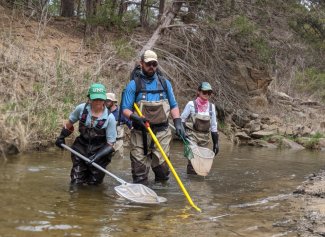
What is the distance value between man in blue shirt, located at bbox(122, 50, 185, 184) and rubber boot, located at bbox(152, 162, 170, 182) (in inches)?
4.2

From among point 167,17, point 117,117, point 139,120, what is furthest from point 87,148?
point 167,17

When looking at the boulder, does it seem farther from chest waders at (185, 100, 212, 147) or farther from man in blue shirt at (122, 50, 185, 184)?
man in blue shirt at (122, 50, 185, 184)

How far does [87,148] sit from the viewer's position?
20.5 feet

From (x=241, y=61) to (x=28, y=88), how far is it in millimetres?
7742

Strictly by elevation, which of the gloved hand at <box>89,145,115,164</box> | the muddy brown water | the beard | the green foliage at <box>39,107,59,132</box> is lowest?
the muddy brown water

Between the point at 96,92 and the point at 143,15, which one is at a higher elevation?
the point at 143,15

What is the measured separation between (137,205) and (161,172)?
1362mm

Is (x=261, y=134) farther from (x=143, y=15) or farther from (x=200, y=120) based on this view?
(x=200, y=120)

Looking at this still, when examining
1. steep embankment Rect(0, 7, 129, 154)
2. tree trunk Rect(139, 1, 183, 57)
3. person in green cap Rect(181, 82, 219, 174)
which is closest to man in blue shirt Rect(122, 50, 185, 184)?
person in green cap Rect(181, 82, 219, 174)

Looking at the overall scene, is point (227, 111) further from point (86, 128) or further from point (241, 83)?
point (86, 128)

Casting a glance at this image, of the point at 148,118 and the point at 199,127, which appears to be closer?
the point at 148,118

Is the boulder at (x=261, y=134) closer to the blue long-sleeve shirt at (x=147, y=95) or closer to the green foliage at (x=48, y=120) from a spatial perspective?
the green foliage at (x=48, y=120)

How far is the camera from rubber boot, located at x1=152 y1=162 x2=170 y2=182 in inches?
259

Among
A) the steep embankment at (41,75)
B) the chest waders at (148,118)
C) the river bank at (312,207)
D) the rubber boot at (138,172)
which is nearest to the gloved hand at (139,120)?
the chest waders at (148,118)
